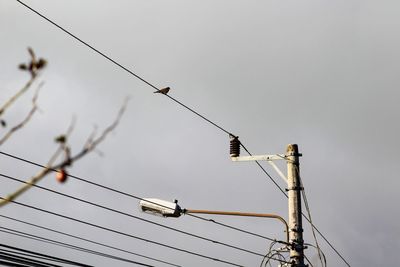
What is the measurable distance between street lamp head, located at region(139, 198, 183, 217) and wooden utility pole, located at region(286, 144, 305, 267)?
3.01 metres

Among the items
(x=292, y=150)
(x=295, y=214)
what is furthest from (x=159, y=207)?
(x=292, y=150)

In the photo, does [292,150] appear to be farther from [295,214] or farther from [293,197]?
[295,214]

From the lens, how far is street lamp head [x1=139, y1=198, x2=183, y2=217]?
13.9m

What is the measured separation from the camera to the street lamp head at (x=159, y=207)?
13.9m

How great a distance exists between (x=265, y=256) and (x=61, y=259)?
20.2 feet

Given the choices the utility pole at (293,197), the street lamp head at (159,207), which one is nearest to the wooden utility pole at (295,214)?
the utility pole at (293,197)

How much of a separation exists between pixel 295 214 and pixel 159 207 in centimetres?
353

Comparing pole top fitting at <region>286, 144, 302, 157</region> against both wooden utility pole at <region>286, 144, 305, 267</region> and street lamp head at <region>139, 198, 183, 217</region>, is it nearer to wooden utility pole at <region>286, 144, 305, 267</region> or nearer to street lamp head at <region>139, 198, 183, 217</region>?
wooden utility pole at <region>286, 144, 305, 267</region>

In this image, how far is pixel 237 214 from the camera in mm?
15203

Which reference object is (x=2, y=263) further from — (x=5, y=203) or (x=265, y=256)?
(x=5, y=203)

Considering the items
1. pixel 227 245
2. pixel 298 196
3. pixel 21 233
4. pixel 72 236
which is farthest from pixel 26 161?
pixel 298 196

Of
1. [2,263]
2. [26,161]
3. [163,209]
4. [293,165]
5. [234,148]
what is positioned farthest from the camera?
[234,148]

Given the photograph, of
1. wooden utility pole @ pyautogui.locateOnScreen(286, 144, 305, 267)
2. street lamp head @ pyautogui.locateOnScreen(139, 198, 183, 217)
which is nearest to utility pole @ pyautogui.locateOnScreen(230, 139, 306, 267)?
wooden utility pole @ pyautogui.locateOnScreen(286, 144, 305, 267)

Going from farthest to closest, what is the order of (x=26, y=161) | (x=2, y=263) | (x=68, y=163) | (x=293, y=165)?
(x=293, y=165) → (x=26, y=161) → (x=2, y=263) → (x=68, y=163)
